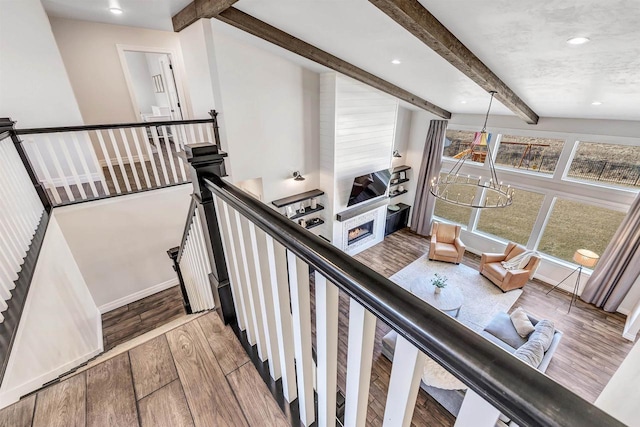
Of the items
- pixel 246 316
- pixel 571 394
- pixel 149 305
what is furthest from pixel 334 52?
pixel 149 305

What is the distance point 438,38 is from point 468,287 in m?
4.56

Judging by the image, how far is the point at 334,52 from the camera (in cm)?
381

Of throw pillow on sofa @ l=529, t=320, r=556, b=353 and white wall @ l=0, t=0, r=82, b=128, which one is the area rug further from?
white wall @ l=0, t=0, r=82, b=128

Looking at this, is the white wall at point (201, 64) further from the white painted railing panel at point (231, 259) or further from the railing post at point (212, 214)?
the white painted railing panel at point (231, 259)

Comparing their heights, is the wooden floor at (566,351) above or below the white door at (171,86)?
below

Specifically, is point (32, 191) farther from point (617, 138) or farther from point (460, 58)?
point (617, 138)

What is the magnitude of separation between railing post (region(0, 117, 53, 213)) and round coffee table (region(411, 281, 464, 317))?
16.9ft

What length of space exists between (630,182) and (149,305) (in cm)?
772

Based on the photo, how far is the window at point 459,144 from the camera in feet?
19.6

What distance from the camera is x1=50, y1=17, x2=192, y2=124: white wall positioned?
411 centimetres

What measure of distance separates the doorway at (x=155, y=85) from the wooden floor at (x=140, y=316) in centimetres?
348

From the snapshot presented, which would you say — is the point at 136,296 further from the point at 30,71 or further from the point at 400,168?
the point at 400,168

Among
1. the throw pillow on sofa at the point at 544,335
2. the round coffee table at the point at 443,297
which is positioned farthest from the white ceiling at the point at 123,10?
the throw pillow on sofa at the point at 544,335

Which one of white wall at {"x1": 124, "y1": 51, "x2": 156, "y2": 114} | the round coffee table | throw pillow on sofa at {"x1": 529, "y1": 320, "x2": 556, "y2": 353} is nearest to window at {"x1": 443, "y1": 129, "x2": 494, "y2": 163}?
the round coffee table
